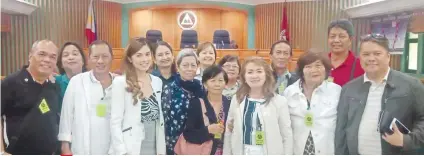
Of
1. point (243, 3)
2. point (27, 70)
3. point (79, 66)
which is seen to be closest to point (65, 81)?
point (79, 66)

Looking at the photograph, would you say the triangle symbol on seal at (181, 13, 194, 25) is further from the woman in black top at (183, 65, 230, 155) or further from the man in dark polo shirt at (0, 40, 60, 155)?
the man in dark polo shirt at (0, 40, 60, 155)

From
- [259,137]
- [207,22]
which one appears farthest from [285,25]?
[259,137]

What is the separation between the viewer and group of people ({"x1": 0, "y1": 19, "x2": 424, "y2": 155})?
1.76m

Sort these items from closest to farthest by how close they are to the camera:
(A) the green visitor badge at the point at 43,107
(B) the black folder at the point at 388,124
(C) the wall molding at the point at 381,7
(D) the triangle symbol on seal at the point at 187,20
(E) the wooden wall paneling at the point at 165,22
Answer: (B) the black folder at the point at 388,124 → (A) the green visitor badge at the point at 43,107 → (C) the wall molding at the point at 381,7 → (E) the wooden wall paneling at the point at 165,22 → (D) the triangle symbol on seal at the point at 187,20

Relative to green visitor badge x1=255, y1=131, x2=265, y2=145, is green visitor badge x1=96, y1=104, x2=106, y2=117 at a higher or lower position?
higher

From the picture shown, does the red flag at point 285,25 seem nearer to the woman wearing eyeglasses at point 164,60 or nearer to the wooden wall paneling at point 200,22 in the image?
the wooden wall paneling at point 200,22

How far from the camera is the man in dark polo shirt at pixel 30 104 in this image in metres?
1.84

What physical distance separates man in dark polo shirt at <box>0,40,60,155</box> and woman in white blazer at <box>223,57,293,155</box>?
102 cm

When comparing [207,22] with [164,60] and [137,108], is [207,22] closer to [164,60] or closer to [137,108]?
[164,60]

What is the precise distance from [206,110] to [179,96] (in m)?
0.18

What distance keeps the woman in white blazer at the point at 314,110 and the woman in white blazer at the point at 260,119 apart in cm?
6

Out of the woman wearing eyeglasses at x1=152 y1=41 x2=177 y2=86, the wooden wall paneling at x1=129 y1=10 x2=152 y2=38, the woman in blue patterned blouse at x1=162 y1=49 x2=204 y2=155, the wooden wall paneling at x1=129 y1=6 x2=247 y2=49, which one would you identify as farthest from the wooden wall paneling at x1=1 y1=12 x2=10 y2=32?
the woman in blue patterned blouse at x1=162 y1=49 x2=204 y2=155

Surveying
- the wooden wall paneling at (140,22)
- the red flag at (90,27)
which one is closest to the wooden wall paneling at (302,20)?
the wooden wall paneling at (140,22)

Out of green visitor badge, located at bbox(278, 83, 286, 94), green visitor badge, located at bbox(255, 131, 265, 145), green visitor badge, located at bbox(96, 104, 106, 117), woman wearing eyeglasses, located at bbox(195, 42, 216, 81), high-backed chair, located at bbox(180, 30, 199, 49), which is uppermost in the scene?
high-backed chair, located at bbox(180, 30, 199, 49)
